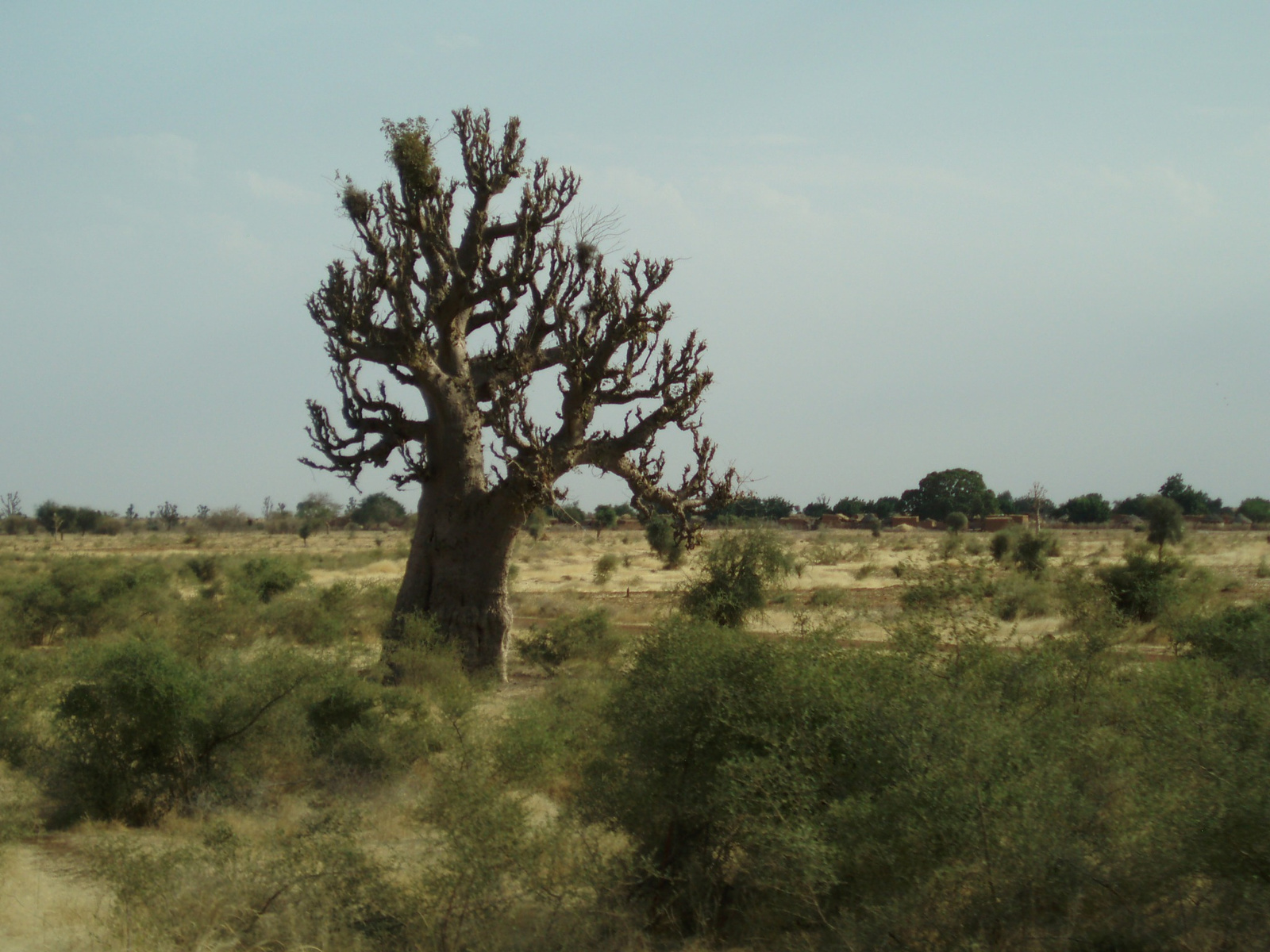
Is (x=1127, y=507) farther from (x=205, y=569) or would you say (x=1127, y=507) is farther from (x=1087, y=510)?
(x=205, y=569)

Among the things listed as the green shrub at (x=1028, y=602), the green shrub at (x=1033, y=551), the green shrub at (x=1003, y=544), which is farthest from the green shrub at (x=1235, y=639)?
the green shrub at (x=1003, y=544)

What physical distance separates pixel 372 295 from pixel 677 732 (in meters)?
9.46

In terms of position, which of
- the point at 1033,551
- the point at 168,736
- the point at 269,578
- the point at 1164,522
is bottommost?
the point at 168,736

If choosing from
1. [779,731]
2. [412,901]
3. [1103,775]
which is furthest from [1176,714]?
[412,901]

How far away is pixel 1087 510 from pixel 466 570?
8387 cm

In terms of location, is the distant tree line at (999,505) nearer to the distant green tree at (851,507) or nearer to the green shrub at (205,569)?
the distant green tree at (851,507)

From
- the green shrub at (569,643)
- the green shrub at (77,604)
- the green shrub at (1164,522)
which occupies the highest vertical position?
the green shrub at (1164,522)

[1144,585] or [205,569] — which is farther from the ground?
[1144,585]

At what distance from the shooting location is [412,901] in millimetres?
5285

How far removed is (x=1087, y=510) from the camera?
86562 millimetres

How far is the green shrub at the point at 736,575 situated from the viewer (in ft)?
55.9

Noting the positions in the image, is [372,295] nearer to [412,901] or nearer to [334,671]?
[334,671]

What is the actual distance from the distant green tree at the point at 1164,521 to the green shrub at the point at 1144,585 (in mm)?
15483

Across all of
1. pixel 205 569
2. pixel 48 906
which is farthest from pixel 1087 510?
pixel 48 906
